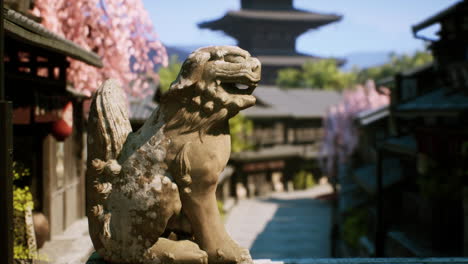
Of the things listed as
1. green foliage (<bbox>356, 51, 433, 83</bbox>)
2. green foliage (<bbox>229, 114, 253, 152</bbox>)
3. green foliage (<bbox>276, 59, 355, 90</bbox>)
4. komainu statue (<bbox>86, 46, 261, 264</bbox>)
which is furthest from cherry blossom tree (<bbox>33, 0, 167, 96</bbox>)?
green foliage (<bbox>356, 51, 433, 83</bbox>)

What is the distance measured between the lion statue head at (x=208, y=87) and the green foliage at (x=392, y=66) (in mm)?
50773

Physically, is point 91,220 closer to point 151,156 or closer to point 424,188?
point 151,156

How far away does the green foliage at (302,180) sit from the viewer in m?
34.2

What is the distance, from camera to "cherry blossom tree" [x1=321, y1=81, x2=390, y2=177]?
3032cm

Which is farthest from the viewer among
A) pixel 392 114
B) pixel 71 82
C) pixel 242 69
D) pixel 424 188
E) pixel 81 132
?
pixel 392 114

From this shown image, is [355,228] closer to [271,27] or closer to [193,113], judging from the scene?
[193,113]

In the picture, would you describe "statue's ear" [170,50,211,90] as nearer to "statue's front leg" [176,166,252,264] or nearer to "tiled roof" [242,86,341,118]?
"statue's front leg" [176,166,252,264]

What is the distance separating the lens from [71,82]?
970 centimetres

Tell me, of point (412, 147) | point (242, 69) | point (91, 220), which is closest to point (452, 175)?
point (412, 147)

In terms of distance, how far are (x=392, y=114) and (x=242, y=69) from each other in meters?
9.30

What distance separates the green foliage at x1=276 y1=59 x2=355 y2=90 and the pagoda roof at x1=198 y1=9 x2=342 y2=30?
3.95 m

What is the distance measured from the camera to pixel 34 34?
222 inches

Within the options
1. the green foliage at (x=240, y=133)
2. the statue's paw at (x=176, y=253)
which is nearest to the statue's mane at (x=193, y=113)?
the statue's paw at (x=176, y=253)

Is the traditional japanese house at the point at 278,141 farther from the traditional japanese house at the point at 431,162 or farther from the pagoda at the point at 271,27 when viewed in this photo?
the traditional japanese house at the point at 431,162
